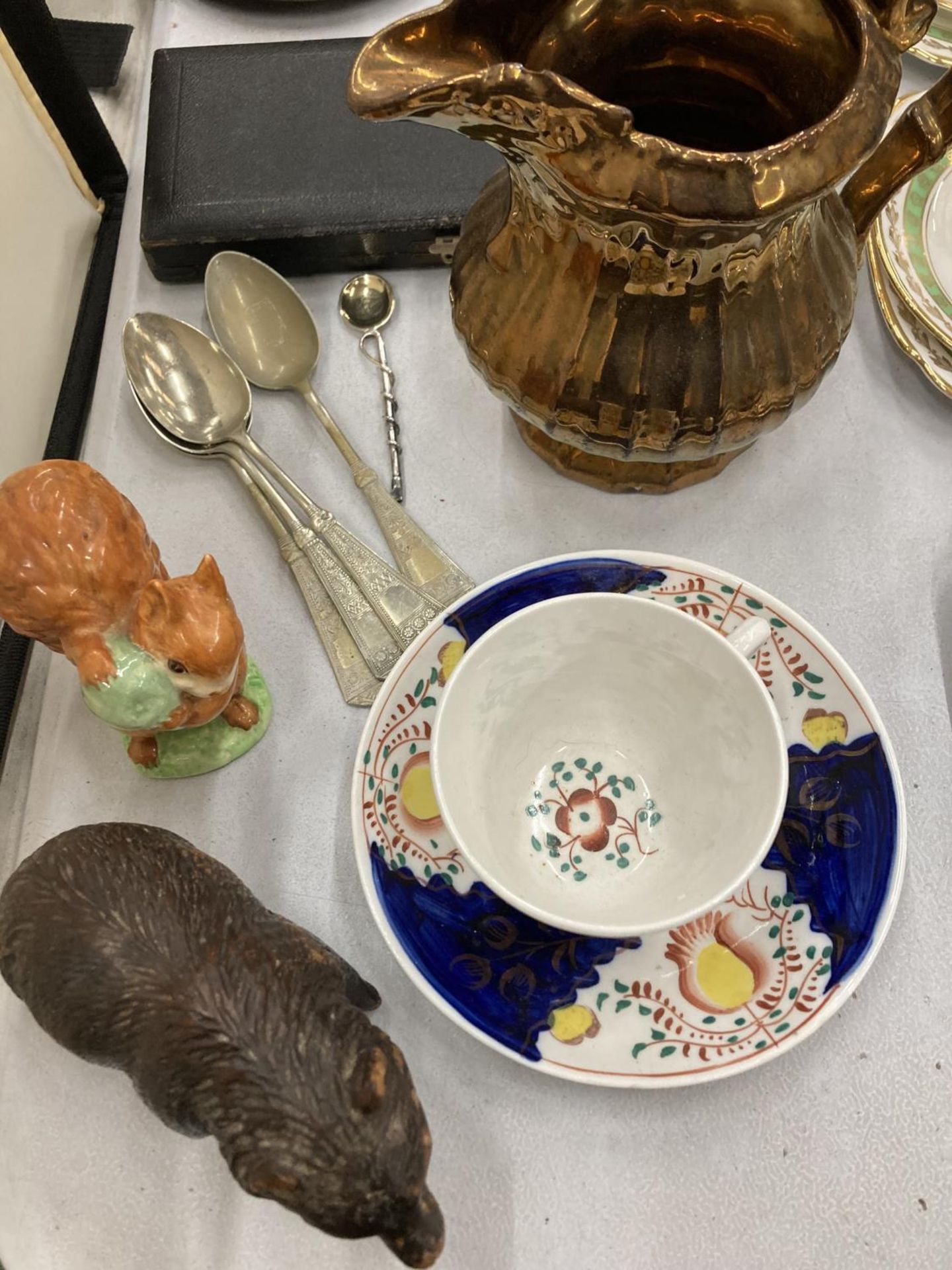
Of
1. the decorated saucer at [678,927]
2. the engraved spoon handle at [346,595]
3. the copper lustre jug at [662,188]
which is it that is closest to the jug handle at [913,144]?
the copper lustre jug at [662,188]

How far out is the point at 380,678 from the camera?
1.33 feet

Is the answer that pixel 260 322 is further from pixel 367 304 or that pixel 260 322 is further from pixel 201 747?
pixel 201 747

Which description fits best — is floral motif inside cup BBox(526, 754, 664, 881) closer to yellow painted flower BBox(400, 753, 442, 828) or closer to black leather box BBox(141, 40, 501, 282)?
yellow painted flower BBox(400, 753, 442, 828)

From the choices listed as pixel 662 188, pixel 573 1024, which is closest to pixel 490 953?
pixel 573 1024

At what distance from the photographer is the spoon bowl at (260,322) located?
0.47 metres

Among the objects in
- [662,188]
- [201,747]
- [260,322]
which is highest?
[662,188]

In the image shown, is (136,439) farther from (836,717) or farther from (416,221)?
(836,717)

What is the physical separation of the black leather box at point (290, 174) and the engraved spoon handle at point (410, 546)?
12 cm

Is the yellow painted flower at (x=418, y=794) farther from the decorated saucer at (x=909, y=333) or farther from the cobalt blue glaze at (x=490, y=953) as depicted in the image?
the decorated saucer at (x=909, y=333)

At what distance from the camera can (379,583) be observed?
42 centimetres

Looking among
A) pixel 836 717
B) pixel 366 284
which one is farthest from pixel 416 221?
pixel 836 717

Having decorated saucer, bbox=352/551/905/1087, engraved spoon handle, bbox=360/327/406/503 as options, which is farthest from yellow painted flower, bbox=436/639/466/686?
engraved spoon handle, bbox=360/327/406/503

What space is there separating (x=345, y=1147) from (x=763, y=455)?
14.1 inches

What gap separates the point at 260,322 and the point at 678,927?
0.36m
